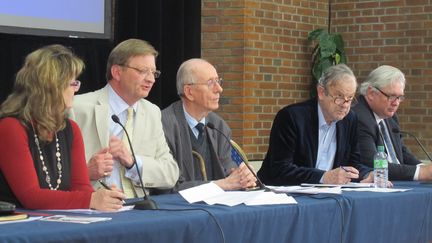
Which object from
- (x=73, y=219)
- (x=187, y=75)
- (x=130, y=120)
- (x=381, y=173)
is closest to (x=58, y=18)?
(x=187, y=75)

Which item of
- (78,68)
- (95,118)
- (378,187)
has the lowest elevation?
(378,187)

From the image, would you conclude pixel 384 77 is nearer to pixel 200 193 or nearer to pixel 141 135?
pixel 141 135

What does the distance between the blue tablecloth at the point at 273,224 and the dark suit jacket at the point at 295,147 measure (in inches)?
20.9

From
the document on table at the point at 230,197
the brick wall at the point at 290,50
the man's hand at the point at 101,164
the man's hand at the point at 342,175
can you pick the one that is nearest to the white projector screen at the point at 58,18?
the brick wall at the point at 290,50

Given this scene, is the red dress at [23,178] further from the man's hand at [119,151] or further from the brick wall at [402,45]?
the brick wall at [402,45]

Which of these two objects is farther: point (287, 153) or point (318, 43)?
point (318, 43)

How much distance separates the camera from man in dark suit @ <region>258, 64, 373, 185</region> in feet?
14.9

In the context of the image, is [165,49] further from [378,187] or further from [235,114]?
[378,187]

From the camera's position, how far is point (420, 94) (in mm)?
7211

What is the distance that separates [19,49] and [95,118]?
1898 mm

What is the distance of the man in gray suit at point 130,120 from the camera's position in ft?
12.2

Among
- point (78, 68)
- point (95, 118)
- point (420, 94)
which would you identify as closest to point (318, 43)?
point (420, 94)

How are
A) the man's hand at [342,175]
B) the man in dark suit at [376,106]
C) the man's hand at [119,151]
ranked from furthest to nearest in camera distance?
the man in dark suit at [376,106] < the man's hand at [342,175] < the man's hand at [119,151]

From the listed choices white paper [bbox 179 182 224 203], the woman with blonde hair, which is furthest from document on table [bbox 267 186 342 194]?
the woman with blonde hair
